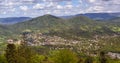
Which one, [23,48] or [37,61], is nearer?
[23,48]

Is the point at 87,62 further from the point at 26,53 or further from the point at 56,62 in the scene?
the point at 26,53

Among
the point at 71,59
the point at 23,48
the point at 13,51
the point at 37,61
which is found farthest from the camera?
the point at 37,61

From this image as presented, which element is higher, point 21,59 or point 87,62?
point 21,59

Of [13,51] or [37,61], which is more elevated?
[13,51]

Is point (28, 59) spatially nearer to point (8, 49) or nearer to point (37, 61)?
point (8, 49)

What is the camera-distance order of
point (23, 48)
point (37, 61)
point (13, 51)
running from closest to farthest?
1. point (13, 51)
2. point (23, 48)
3. point (37, 61)

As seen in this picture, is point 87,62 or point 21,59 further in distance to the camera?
point 87,62

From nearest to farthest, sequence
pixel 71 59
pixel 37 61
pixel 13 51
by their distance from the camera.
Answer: pixel 13 51
pixel 71 59
pixel 37 61

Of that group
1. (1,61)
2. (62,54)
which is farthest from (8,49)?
(62,54)

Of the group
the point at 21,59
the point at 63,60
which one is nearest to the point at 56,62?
the point at 63,60
